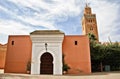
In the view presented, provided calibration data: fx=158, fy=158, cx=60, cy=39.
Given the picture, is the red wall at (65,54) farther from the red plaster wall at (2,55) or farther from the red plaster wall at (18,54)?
the red plaster wall at (2,55)

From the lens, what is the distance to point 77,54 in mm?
16250

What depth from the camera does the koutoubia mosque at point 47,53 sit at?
15.6 metres

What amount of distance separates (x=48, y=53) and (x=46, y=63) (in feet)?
3.41

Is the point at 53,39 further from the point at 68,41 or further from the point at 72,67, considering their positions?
the point at 72,67

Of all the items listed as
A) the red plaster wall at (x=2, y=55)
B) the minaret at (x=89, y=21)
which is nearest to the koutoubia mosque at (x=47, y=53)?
the red plaster wall at (x=2, y=55)

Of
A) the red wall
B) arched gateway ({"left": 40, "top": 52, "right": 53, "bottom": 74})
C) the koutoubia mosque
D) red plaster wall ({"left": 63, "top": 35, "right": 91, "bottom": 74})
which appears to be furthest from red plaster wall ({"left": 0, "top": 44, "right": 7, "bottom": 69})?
red plaster wall ({"left": 63, "top": 35, "right": 91, "bottom": 74})

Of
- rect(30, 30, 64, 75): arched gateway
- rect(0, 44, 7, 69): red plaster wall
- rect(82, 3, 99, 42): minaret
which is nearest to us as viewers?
rect(30, 30, 64, 75): arched gateway

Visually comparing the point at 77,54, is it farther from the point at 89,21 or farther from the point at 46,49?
the point at 89,21

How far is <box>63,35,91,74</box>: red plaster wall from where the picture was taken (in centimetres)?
1600

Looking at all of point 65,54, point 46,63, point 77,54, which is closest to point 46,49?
point 46,63

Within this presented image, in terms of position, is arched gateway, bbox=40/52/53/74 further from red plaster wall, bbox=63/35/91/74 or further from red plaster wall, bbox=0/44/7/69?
red plaster wall, bbox=0/44/7/69

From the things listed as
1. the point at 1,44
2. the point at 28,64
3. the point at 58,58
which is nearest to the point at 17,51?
the point at 28,64

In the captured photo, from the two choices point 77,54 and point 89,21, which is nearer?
point 77,54

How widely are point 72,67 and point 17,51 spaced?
19.4 ft
